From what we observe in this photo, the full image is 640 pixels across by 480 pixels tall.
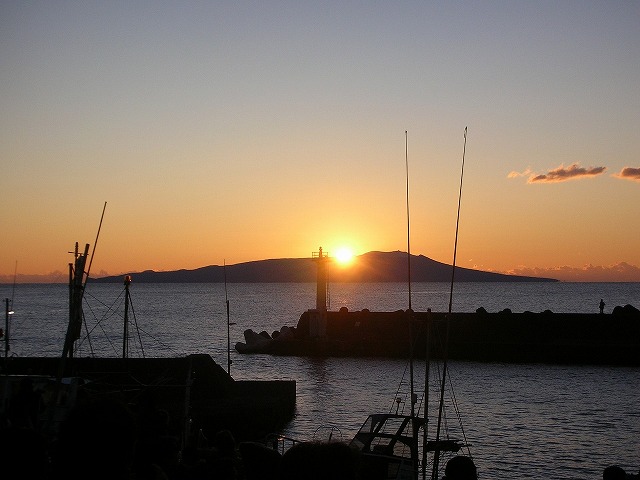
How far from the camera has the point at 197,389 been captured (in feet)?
104

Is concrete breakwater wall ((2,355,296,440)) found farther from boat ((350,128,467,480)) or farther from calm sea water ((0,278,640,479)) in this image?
boat ((350,128,467,480))

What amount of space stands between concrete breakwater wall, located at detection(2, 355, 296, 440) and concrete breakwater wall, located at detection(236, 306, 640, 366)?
33.6 meters

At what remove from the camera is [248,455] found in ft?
39.0

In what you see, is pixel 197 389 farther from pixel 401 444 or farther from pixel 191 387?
pixel 401 444

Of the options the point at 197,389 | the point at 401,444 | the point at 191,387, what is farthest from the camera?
the point at 197,389

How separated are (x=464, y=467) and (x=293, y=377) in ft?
172

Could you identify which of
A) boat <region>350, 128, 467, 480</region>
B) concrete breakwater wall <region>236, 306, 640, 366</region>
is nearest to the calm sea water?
concrete breakwater wall <region>236, 306, 640, 366</region>

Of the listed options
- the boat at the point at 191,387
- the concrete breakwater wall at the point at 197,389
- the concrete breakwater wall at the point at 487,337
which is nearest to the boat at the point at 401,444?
the boat at the point at 191,387

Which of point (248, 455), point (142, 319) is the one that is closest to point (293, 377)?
point (248, 455)

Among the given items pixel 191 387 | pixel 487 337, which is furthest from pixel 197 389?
pixel 487 337

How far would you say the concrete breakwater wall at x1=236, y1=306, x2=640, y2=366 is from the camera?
66.0m

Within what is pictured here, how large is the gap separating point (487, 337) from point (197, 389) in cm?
4296

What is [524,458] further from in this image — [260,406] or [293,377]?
[293,377]

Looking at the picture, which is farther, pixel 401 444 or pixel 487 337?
pixel 487 337
